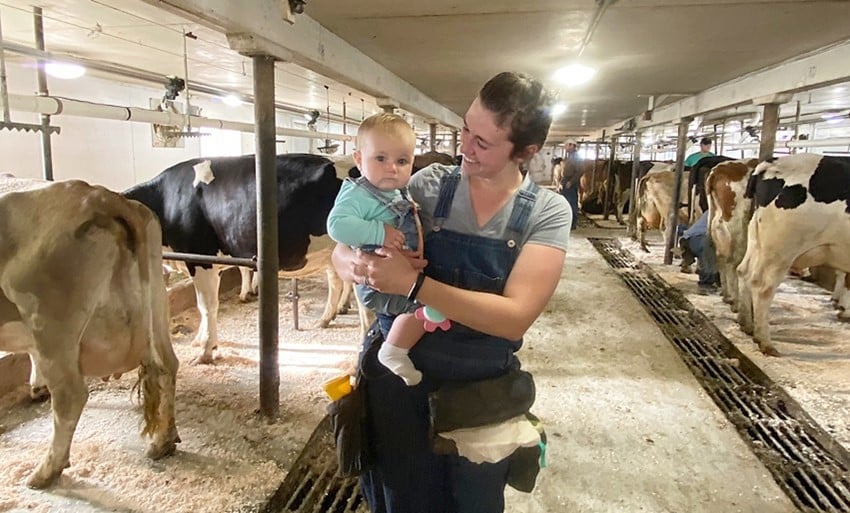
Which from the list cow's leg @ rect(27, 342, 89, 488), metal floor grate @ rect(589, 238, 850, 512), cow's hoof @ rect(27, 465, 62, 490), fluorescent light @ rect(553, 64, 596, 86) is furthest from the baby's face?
fluorescent light @ rect(553, 64, 596, 86)

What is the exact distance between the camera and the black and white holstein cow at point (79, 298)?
236 centimetres

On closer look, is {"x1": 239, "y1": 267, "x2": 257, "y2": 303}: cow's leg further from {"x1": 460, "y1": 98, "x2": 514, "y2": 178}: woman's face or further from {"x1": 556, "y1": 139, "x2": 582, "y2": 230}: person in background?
{"x1": 556, "y1": 139, "x2": 582, "y2": 230}: person in background

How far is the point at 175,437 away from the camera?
9.26ft

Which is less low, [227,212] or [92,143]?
[92,143]

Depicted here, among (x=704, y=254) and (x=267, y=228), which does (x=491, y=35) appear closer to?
(x=267, y=228)

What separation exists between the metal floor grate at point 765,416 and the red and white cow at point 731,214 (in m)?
0.56

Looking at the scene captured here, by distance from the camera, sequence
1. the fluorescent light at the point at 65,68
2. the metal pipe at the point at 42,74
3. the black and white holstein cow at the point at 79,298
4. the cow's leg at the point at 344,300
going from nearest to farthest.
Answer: the black and white holstein cow at the point at 79,298
the metal pipe at the point at 42,74
the fluorescent light at the point at 65,68
the cow's leg at the point at 344,300

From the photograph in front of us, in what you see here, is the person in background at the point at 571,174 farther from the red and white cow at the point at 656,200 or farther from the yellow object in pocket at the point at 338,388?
the yellow object in pocket at the point at 338,388

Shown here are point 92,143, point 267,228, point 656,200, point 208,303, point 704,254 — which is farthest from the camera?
point 656,200

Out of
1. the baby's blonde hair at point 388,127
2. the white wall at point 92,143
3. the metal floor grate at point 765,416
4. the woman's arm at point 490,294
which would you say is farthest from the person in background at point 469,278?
the white wall at point 92,143

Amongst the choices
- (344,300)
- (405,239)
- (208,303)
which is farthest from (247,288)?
(405,239)

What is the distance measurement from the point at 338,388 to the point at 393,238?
0.47 m

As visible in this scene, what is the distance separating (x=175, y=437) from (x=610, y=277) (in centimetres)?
560

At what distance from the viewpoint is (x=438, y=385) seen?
1.47 meters
